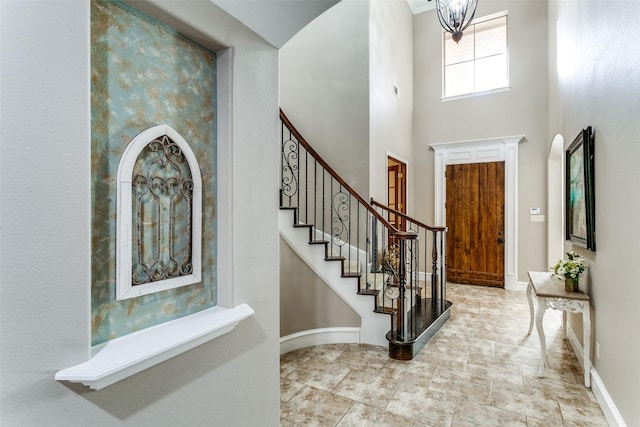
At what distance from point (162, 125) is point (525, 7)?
6715mm

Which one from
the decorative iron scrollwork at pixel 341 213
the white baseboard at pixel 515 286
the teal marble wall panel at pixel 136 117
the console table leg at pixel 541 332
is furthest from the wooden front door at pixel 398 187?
the teal marble wall panel at pixel 136 117

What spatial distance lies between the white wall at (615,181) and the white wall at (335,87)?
235 centimetres

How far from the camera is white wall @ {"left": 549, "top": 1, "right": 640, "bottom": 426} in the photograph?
1.81m

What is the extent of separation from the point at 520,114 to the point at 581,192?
3.32m

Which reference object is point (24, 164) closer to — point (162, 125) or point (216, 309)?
point (162, 125)

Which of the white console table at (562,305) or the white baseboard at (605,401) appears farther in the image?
the white console table at (562,305)

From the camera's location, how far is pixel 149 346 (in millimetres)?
1033

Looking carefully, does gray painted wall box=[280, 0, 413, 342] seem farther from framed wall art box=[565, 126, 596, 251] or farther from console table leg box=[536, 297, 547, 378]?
console table leg box=[536, 297, 547, 378]

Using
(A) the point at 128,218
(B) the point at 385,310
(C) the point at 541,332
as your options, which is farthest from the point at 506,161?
(A) the point at 128,218

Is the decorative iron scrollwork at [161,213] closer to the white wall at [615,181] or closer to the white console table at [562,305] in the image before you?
the white wall at [615,181]

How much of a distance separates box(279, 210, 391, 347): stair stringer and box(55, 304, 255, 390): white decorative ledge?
6.15 ft

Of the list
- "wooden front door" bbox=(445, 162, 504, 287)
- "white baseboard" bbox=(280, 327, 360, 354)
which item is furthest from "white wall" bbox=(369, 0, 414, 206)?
"white baseboard" bbox=(280, 327, 360, 354)

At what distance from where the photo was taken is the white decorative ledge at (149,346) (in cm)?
88

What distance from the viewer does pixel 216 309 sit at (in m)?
1.38
